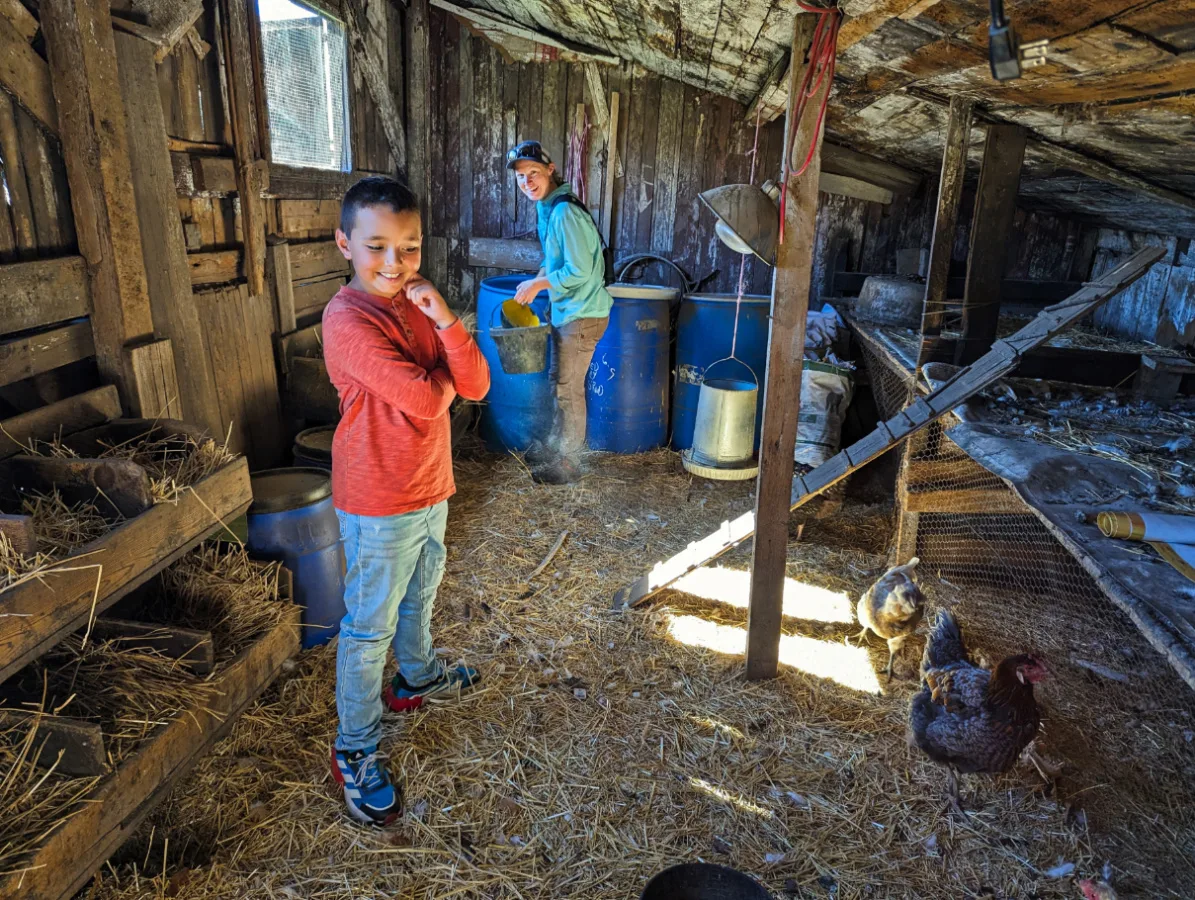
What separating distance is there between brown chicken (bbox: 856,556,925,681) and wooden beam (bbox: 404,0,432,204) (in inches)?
197

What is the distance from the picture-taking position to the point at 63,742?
6.49 feet

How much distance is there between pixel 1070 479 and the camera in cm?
271

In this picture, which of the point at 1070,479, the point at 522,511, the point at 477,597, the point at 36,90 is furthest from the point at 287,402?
the point at 1070,479

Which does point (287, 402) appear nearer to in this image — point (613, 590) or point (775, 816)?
point (613, 590)

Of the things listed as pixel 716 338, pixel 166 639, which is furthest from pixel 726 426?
pixel 166 639

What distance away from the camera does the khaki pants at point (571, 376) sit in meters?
4.98

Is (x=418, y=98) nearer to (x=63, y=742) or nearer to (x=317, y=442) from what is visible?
(x=317, y=442)

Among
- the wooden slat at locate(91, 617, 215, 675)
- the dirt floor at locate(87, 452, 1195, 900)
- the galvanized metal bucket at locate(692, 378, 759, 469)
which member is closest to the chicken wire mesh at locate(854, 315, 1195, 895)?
the dirt floor at locate(87, 452, 1195, 900)

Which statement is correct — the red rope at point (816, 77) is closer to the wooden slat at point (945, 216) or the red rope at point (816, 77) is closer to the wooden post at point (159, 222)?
the wooden slat at point (945, 216)

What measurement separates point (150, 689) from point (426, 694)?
101cm

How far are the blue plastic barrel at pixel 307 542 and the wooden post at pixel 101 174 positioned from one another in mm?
687

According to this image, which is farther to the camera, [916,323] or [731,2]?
[916,323]

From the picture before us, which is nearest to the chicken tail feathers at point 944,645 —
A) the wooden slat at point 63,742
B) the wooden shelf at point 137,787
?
the wooden shelf at point 137,787

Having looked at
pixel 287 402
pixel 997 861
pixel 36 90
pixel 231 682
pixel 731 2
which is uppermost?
pixel 731 2
